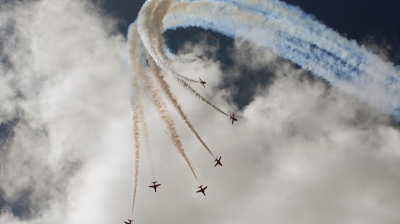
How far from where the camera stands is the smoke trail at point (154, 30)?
86.1ft

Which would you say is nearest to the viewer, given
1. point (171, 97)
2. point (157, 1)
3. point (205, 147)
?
point (205, 147)

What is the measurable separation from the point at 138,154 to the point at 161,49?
11.9 metres

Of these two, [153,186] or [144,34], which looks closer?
[144,34]

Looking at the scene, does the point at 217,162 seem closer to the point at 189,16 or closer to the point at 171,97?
the point at 171,97

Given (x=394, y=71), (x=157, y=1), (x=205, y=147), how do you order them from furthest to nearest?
(x=394, y=71) → (x=157, y=1) → (x=205, y=147)

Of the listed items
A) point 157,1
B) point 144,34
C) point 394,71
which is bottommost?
point 394,71

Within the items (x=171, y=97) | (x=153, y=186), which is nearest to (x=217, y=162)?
(x=153, y=186)

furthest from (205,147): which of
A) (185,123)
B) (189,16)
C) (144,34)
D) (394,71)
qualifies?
(394,71)

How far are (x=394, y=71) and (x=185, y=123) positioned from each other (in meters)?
25.9

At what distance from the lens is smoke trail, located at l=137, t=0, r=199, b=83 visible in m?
26.2

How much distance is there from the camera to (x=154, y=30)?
91.4 feet

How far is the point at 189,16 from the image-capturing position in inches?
1217

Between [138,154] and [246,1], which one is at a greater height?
[246,1]

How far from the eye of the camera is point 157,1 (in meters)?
29.8
